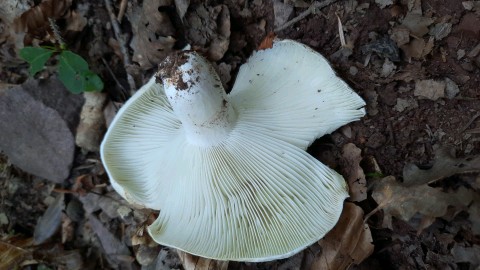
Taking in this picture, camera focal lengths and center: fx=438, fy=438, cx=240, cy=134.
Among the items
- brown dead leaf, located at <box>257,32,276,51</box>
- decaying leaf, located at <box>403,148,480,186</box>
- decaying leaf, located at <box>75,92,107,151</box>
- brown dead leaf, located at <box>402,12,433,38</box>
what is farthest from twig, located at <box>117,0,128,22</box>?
decaying leaf, located at <box>403,148,480,186</box>

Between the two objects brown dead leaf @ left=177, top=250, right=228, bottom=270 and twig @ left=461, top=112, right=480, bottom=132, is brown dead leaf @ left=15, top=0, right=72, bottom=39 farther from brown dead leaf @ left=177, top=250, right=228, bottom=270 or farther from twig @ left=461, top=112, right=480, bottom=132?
twig @ left=461, top=112, right=480, bottom=132

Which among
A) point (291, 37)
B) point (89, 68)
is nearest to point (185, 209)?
point (291, 37)

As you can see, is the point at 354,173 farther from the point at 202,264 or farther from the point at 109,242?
the point at 109,242

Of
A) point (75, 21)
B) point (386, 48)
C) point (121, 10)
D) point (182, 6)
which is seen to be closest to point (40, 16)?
point (75, 21)

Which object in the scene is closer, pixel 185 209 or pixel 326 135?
pixel 185 209

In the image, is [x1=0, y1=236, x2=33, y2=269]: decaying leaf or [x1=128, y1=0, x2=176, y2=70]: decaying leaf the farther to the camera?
[x1=0, y1=236, x2=33, y2=269]: decaying leaf

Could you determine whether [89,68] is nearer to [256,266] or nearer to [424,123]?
[256,266]
